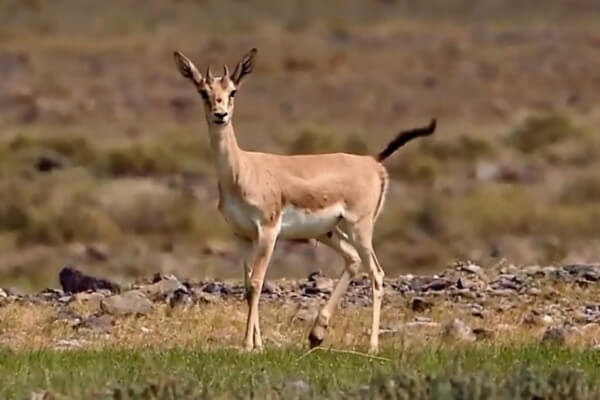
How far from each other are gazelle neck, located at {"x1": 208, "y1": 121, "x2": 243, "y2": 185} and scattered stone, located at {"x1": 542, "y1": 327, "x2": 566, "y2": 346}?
2538 millimetres

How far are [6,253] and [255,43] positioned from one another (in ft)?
124

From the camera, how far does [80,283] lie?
55.0 ft

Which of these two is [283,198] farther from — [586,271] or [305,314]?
[586,271]

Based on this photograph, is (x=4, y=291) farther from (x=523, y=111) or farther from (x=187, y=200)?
(x=523, y=111)

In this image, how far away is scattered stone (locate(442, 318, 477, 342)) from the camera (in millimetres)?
13125

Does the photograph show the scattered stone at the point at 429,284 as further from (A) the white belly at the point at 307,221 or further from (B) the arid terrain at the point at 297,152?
(A) the white belly at the point at 307,221

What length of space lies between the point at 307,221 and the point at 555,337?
6.50 ft

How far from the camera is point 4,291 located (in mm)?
16516

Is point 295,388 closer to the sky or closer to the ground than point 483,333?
closer to the ground

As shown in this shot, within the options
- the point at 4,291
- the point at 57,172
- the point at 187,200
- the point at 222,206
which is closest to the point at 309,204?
the point at 222,206

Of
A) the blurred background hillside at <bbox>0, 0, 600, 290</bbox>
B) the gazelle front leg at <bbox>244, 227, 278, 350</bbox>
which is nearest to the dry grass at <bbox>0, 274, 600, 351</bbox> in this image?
the gazelle front leg at <bbox>244, 227, 278, 350</bbox>

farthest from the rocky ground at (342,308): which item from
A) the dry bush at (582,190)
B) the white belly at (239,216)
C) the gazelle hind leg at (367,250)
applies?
the dry bush at (582,190)

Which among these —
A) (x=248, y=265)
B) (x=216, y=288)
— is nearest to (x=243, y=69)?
(x=248, y=265)

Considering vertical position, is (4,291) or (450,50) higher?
(450,50)
